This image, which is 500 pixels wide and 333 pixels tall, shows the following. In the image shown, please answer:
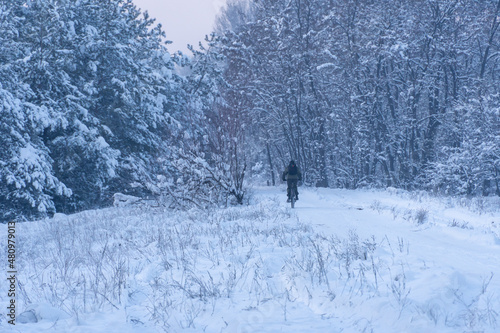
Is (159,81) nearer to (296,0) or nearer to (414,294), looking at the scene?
(296,0)

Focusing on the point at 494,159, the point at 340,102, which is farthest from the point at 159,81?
the point at 494,159

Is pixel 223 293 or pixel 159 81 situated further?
pixel 159 81

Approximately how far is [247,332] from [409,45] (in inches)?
935

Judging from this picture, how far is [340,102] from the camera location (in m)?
31.1

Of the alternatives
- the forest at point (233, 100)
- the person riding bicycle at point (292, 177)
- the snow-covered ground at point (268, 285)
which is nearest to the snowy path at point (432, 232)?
the snow-covered ground at point (268, 285)

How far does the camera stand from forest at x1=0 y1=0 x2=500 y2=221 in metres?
17.1

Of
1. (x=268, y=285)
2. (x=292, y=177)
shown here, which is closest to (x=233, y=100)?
(x=292, y=177)

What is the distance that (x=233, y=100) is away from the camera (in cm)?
2773

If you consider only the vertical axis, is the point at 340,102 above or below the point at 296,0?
below

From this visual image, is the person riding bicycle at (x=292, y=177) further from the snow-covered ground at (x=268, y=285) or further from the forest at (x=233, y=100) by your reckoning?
the snow-covered ground at (x=268, y=285)

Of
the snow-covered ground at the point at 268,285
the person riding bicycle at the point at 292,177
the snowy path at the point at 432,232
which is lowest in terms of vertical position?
the snow-covered ground at the point at 268,285

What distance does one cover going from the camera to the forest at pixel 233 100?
17.1 m

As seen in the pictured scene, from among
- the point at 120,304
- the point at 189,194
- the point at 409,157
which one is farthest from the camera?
the point at 409,157

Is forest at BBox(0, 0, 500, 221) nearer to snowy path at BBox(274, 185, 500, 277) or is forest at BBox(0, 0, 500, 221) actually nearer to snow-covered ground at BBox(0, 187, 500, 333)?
snowy path at BBox(274, 185, 500, 277)
